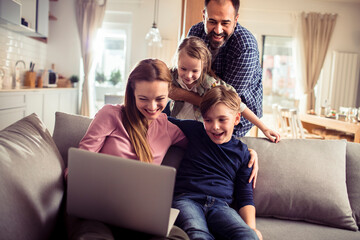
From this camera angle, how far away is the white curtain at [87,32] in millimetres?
5679

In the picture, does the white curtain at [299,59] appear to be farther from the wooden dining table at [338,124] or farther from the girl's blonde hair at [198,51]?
the girl's blonde hair at [198,51]

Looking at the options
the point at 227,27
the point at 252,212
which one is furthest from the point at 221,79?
the point at 252,212

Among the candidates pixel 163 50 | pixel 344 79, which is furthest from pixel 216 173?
pixel 344 79

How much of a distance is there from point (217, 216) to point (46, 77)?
420 cm

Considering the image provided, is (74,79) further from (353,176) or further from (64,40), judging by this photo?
(353,176)

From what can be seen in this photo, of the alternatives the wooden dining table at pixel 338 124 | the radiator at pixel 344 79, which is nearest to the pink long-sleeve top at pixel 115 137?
the wooden dining table at pixel 338 124

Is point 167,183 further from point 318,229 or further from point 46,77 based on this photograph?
point 46,77

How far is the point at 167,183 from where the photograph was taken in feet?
2.90

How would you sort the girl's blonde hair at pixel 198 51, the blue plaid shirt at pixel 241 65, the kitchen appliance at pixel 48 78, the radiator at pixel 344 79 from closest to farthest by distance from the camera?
the girl's blonde hair at pixel 198 51 → the blue plaid shirt at pixel 241 65 → the kitchen appliance at pixel 48 78 → the radiator at pixel 344 79

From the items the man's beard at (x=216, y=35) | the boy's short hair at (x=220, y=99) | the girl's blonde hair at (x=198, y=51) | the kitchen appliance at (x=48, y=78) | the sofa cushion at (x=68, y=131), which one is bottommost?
the sofa cushion at (x=68, y=131)

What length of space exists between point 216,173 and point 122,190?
2.19 ft

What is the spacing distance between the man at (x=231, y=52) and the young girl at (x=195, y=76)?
0.20 feet

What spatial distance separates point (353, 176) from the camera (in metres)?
1.72

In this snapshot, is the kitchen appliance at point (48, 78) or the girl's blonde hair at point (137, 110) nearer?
the girl's blonde hair at point (137, 110)
